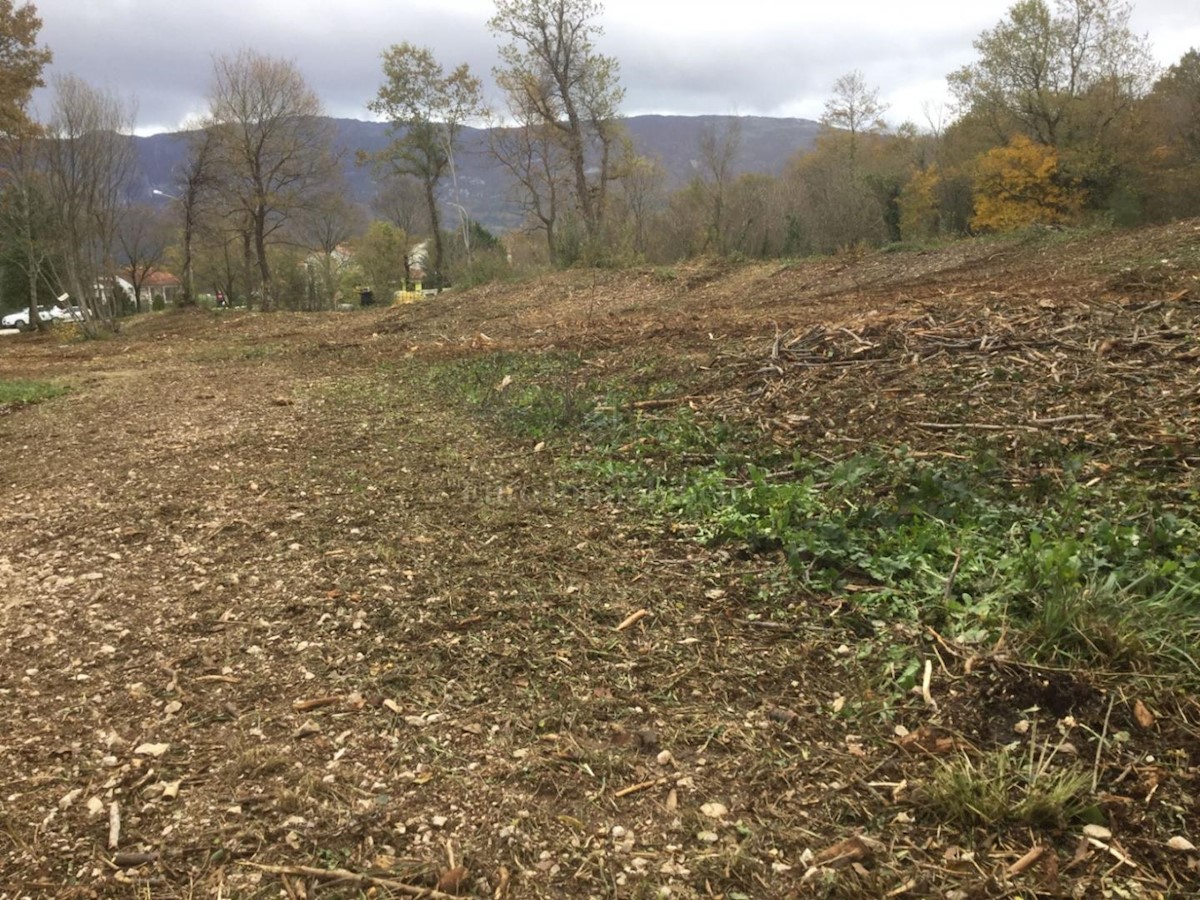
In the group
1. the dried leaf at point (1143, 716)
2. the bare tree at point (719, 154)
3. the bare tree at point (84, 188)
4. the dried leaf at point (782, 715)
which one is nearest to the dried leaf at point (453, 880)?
the dried leaf at point (782, 715)

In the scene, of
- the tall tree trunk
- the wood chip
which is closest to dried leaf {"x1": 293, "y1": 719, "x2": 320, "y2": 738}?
the wood chip

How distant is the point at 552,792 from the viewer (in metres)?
2.12

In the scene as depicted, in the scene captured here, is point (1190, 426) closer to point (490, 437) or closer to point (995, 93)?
point (490, 437)

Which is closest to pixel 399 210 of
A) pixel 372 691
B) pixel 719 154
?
pixel 719 154

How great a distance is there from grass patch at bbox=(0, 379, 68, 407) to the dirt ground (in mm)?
3110

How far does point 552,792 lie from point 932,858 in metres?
0.97

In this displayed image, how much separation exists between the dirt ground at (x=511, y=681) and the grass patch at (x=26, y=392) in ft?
10.2

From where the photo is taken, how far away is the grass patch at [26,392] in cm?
809

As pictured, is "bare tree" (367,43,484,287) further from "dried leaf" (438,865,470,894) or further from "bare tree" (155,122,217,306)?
"dried leaf" (438,865,470,894)

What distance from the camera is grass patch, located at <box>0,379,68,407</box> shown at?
8091 mm

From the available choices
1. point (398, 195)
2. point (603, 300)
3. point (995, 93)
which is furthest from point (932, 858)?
point (398, 195)

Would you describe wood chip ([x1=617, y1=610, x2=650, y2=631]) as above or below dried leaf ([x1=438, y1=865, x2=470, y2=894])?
above

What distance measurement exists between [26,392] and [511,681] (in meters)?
8.56

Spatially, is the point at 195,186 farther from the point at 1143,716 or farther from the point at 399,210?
the point at 1143,716
